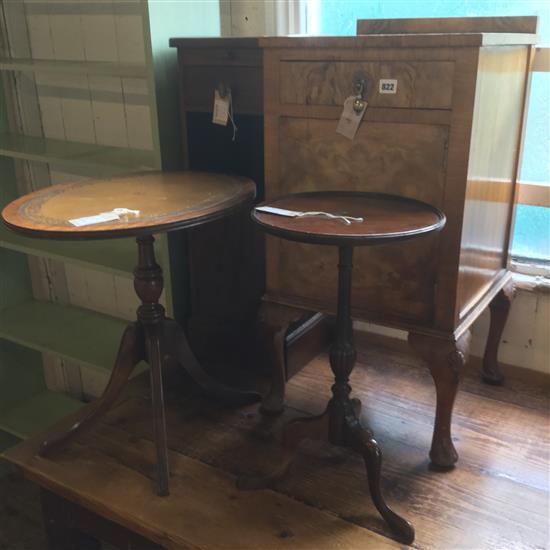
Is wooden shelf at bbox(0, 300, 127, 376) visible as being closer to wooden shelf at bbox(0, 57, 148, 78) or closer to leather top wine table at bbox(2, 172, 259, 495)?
leather top wine table at bbox(2, 172, 259, 495)

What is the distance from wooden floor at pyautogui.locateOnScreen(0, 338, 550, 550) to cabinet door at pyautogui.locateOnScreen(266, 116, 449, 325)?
369mm

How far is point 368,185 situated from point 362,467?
2.23ft

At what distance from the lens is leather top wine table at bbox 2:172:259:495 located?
1217 mm

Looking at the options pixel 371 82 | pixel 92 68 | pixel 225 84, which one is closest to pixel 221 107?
pixel 225 84

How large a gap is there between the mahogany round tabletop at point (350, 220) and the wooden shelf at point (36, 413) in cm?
157

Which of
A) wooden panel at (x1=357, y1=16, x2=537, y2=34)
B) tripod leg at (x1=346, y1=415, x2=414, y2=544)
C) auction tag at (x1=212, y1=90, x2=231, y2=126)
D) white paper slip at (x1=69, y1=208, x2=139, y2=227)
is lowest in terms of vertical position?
tripod leg at (x1=346, y1=415, x2=414, y2=544)

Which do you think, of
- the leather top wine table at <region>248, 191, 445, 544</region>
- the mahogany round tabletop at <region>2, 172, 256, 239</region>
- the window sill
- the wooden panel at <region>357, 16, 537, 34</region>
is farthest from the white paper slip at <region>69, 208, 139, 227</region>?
the window sill

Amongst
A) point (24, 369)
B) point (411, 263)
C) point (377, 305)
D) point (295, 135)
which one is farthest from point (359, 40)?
point (24, 369)

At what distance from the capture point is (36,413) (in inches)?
104

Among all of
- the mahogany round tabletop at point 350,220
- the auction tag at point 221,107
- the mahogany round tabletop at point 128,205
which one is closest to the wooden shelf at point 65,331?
the mahogany round tabletop at point 128,205

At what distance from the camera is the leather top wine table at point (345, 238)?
120cm

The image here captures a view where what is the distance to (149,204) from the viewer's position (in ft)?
4.51

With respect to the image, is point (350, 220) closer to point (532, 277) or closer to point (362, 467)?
point (362, 467)

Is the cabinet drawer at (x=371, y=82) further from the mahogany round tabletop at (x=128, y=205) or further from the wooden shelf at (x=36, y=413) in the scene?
the wooden shelf at (x=36, y=413)
